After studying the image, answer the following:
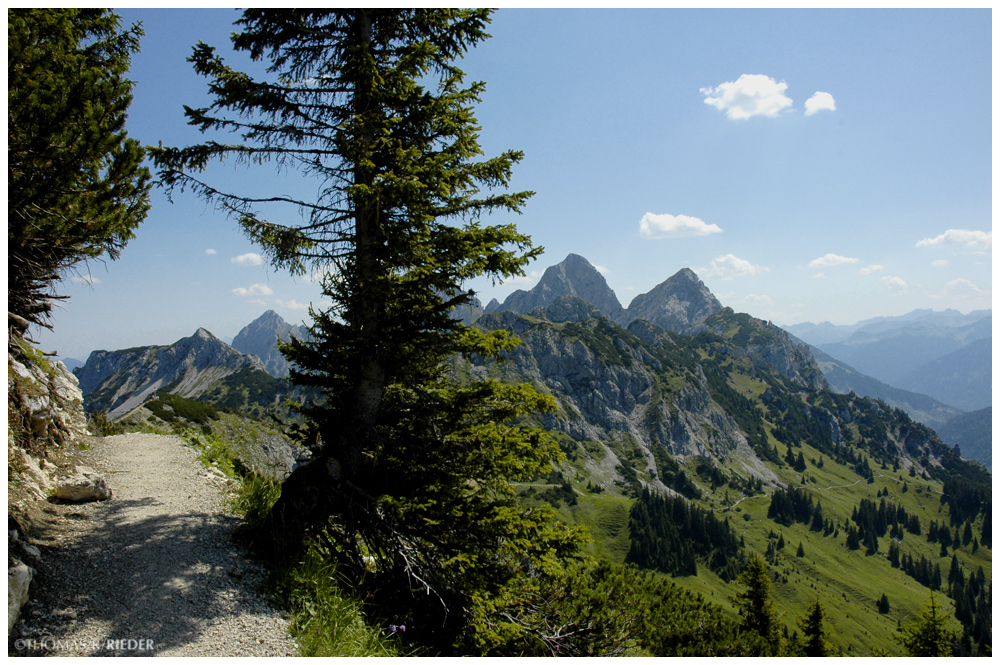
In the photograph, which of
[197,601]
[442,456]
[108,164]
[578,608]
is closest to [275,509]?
[197,601]

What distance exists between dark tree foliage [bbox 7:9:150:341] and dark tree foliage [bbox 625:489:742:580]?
6618 inches

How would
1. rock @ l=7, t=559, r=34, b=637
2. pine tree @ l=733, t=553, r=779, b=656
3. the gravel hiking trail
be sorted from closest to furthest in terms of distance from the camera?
rock @ l=7, t=559, r=34, b=637 < the gravel hiking trail < pine tree @ l=733, t=553, r=779, b=656

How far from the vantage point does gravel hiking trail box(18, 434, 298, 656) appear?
18.4ft

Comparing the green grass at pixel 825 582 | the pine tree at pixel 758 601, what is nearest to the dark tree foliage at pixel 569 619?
the pine tree at pixel 758 601

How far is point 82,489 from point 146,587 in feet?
12.6

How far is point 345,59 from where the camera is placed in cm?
983

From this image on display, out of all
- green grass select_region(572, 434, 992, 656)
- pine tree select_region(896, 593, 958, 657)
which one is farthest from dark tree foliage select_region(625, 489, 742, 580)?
pine tree select_region(896, 593, 958, 657)

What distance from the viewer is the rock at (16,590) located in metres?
5.30

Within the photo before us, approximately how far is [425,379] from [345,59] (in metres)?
7.23

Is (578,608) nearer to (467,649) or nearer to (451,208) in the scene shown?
(467,649)

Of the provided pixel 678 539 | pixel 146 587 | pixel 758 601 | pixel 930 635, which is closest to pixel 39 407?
pixel 146 587

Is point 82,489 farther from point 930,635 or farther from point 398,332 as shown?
point 930,635

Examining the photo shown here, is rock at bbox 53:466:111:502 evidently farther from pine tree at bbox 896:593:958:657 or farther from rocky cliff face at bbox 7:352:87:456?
pine tree at bbox 896:593:958:657

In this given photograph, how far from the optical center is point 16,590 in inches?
216
